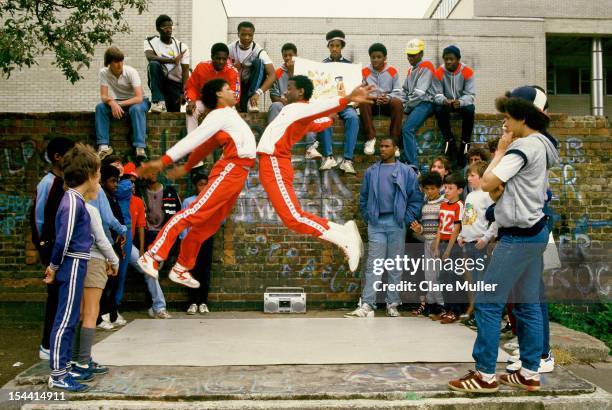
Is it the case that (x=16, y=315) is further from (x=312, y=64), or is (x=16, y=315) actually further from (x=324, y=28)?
(x=324, y=28)

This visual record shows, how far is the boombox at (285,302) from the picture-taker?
811 centimetres

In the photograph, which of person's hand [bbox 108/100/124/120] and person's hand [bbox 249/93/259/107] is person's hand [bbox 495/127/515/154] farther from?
person's hand [bbox 108/100/124/120]

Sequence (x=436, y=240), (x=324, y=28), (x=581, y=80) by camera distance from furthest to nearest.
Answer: (x=581, y=80) < (x=324, y=28) < (x=436, y=240)

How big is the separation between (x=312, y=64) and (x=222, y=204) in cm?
322

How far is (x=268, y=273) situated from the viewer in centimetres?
847

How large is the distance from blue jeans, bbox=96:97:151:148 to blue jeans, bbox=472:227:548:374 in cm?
551

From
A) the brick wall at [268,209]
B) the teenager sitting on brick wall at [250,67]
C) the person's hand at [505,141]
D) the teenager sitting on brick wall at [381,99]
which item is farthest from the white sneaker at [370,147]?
the person's hand at [505,141]

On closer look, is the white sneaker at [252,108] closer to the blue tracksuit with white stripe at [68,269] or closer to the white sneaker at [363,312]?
the white sneaker at [363,312]

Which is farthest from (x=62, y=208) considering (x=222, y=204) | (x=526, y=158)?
(x=526, y=158)

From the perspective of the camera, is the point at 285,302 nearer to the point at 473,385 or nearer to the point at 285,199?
the point at 285,199

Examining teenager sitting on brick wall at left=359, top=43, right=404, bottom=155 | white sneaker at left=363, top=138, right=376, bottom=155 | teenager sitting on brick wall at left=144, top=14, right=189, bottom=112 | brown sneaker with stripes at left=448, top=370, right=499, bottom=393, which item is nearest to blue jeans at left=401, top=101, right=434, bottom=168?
teenager sitting on brick wall at left=359, top=43, right=404, bottom=155

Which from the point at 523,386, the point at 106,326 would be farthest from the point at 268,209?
the point at 523,386

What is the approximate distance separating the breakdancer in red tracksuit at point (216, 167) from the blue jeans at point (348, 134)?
3195 millimetres

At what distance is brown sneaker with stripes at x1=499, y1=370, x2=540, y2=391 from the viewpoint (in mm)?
4594
